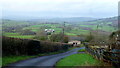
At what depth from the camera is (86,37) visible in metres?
38.4

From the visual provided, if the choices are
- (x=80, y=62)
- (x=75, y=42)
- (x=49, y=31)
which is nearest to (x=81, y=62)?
(x=80, y=62)

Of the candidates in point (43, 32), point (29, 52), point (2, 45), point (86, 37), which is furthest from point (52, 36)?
point (2, 45)

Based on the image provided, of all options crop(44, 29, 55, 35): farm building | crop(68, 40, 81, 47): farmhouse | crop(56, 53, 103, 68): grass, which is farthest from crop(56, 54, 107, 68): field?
crop(68, 40, 81, 47): farmhouse

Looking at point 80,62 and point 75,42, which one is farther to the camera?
point 75,42

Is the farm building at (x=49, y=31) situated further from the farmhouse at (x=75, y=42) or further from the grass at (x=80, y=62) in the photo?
the grass at (x=80, y=62)

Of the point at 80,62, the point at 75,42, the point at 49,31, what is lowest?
the point at 75,42

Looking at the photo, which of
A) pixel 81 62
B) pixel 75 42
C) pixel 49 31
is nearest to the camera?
pixel 81 62

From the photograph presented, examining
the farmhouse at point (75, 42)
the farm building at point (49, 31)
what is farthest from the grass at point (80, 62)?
the farmhouse at point (75, 42)

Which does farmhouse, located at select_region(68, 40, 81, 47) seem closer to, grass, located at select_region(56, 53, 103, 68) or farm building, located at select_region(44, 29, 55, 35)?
farm building, located at select_region(44, 29, 55, 35)

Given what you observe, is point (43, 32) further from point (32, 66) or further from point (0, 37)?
point (32, 66)

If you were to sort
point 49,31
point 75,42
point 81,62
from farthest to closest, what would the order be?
point 75,42, point 49,31, point 81,62

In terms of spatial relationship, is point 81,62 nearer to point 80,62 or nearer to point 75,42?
point 80,62

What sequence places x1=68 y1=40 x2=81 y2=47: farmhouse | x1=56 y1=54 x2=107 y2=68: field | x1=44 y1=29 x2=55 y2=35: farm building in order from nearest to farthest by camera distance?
x1=56 y1=54 x2=107 y2=68: field < x1=44 y1=29 x2=55 y2=35: farm building < x1=68 y1=40 x2=81 y2=47: farmhouse

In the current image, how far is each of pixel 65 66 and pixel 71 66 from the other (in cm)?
39
